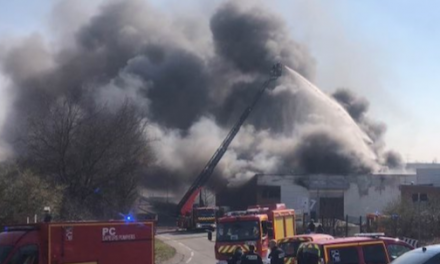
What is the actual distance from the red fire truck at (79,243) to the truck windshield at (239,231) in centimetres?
611

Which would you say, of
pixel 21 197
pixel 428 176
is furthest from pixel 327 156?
pixel 21 197

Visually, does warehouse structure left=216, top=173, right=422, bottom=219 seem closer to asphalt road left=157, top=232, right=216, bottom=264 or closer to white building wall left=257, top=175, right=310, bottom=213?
white building wall left=257, top=175, right=310, bottom=213

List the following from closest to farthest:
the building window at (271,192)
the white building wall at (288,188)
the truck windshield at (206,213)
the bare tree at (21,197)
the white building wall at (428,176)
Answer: the bare tree at (21,197), the truck windshield at (206,213), the white building wall at (428,176), the white building wall at (288,188), the building window at (271,192)

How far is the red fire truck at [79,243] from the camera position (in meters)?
13.8

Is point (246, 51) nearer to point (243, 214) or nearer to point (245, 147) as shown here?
point (245, 147)

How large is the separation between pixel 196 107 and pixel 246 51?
798cm

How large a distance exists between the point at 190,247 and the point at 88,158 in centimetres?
670

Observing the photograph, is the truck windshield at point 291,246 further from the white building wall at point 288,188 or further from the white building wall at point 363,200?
the white building wall at point 363,200

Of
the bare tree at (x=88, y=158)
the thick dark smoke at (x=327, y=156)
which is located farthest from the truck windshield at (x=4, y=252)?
the thick dark smoke at (x=327, y=156)

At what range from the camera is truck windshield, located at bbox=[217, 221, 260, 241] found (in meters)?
21.6

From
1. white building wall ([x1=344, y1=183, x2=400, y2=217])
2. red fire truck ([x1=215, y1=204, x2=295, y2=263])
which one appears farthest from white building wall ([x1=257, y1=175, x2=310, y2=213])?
red fire truck ([x1=215, y1=204, x2=295, y2=263])

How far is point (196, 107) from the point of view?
7325cm

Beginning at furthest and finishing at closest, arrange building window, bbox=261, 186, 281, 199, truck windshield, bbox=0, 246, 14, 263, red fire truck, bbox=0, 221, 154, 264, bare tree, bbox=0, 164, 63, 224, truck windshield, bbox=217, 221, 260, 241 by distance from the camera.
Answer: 1. building window, bbox=261, 186, 281, 199
2. bare tree, bbox=0, 164, 63, 224
3. truck windshield, bbox=217, 221, 260, 241
4. red fire truck, bbox=0, 221, 154, 264
5. truck windshield, bbox=0, 246, 14, 263

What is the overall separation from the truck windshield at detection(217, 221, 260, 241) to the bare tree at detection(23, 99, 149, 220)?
10726mm
